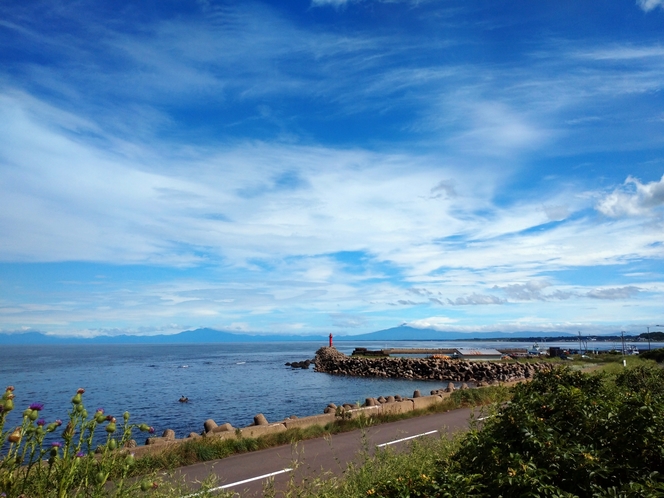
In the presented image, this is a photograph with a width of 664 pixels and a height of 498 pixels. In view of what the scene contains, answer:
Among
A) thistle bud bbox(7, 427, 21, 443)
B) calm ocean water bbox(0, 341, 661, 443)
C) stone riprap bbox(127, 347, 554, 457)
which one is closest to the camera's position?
thistle bud bbox(7, 427, 21, 443)

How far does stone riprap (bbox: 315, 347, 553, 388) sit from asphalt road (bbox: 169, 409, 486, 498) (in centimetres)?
2988

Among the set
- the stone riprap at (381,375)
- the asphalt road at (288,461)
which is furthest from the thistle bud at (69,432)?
the stone riprap at (381,375)

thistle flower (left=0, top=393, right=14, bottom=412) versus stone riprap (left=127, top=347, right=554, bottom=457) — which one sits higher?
thistle flower (left=0, top=393, right=14, bottom=412)

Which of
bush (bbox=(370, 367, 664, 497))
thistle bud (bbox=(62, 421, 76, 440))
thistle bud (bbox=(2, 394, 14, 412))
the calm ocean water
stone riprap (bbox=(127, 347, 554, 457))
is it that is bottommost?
the calm ocean water

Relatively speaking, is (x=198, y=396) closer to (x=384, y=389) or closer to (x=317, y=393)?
(x=317, y=393)

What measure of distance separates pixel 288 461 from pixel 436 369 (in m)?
39.5

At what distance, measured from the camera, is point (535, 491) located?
338 cm

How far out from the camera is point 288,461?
10.4 meters

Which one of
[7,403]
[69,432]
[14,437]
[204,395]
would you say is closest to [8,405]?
[7,403]

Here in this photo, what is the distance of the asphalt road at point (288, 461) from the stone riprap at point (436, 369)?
98.0 feet

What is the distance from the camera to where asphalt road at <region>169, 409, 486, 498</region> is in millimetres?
8500

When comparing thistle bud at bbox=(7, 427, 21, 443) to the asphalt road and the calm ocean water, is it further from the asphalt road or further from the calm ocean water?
the calm ocean water

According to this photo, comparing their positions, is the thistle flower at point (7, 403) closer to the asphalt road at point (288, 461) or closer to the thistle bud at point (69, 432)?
the thistle bud at point (69, 432)

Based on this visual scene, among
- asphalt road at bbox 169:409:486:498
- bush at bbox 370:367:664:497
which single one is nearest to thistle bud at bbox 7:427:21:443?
bush at bbox 370:367:664:497
